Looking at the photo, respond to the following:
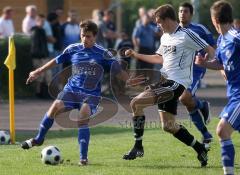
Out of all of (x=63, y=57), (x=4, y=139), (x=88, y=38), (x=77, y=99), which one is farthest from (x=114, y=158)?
(x=4, y=139)

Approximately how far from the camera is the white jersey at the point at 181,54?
1055cm

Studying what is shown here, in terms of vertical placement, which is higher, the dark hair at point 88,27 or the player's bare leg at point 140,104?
the dark hair at point 88,27

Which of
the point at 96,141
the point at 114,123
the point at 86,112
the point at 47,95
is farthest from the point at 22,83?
the point at 86,112

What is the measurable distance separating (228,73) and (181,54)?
161cm

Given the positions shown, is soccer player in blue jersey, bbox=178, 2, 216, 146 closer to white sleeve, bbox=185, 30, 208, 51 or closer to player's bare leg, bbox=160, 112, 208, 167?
player's bare leg, bbox=160, 112, 208, 167

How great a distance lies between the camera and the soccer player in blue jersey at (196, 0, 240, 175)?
28.8ft

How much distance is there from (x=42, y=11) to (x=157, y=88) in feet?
58.5

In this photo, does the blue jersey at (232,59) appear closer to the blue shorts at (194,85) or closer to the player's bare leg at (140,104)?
the player's bare leg at (140,104)

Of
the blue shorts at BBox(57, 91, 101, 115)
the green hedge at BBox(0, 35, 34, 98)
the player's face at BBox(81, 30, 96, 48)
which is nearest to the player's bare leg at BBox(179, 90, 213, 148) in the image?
the blue shorts at BBox(57, 91, 101, 115)

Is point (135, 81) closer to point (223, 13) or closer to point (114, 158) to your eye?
point (114, 158)

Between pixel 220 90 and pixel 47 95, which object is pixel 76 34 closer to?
pixel 47 95

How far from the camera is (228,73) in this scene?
9047 millimetres

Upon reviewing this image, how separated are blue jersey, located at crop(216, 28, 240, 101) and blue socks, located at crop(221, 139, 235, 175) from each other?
508mm

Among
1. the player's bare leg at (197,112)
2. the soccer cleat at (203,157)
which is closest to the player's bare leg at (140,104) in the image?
the soccer cleat at (203,157)
